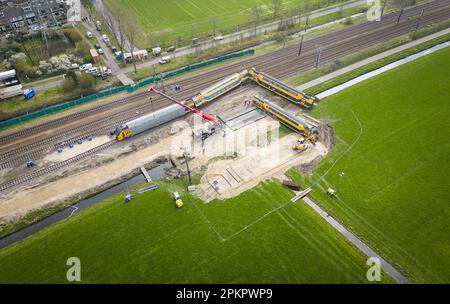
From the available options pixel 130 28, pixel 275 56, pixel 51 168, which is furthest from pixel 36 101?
pixel 275 56

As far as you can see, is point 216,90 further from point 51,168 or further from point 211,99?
point 51,168

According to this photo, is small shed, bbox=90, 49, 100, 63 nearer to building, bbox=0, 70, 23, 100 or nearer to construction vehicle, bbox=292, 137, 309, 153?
building, bbox=0, 70, 23, 100

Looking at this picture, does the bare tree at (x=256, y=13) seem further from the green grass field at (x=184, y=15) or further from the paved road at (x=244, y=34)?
the paved road at (x=244, y=34)

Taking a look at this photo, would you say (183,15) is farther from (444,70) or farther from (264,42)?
(444,70)

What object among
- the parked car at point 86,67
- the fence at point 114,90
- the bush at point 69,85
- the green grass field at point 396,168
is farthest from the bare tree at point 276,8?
the bush at point 69,85
